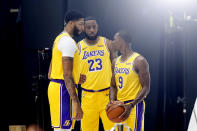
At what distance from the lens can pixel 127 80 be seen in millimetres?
3406

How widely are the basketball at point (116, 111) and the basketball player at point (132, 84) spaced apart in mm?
46

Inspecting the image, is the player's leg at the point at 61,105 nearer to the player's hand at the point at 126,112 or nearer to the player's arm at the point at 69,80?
the player's arm at the point at 69,80

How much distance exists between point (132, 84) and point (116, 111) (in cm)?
35

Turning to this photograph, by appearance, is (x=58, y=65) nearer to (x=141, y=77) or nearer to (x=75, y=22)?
(x=75, y=22)

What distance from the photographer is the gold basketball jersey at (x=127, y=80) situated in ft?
11.1

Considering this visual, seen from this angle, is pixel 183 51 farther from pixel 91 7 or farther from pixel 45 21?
pixel 45 21

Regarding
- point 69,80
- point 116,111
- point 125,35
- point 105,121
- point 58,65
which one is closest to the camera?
point 69,80

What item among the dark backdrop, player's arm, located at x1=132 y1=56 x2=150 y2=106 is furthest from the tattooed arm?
the dark backdrop

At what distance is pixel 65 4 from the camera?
4031mm

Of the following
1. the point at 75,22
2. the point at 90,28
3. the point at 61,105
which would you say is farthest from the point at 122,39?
the point at 61,105

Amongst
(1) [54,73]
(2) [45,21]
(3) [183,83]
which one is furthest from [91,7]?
(3) [183,83]

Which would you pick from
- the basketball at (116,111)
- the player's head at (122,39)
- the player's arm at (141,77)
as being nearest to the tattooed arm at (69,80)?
the basketball at (116,111)

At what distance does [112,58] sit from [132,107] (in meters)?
0.74

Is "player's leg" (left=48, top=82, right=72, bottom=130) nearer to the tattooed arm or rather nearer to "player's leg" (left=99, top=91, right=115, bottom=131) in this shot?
the tattooed arm
